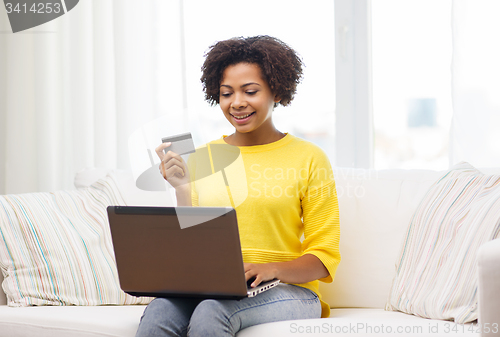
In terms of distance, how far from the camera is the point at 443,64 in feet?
6.48

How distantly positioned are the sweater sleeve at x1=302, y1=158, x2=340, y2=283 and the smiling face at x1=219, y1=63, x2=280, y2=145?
0.73ft

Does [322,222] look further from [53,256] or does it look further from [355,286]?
[53,256]

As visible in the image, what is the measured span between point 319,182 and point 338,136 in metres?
0.89

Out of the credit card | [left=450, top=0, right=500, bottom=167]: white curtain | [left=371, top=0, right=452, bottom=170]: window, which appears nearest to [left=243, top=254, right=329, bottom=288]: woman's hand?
the credit card

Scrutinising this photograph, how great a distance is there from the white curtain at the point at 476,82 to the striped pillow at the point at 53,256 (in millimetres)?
1226

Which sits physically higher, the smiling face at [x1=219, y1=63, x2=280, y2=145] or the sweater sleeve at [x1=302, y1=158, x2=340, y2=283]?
the smiling face at [x1=219, y1=63, x2=280, y2=145]

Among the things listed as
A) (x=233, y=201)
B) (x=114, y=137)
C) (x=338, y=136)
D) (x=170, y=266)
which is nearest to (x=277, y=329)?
(x=170, y=266)

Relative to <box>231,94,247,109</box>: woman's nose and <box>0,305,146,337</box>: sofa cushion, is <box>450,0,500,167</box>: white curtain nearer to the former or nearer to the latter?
<box>231,94,247,109</box>: woman's nose

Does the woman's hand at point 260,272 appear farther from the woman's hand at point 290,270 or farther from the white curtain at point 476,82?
the white curtain at point 476,82

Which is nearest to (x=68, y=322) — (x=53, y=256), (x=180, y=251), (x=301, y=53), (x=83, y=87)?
(x=53, y=256)

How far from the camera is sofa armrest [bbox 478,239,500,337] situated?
0.87 m

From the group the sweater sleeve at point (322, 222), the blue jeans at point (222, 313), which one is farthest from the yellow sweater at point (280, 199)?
the blue jeans at point (222, 313)

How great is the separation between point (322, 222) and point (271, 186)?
0.16 m

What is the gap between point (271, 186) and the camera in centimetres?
131
